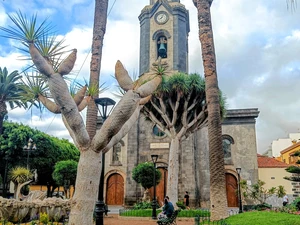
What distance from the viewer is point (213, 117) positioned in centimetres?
1190

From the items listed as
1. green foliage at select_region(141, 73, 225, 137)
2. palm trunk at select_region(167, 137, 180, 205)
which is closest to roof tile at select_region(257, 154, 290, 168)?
green foliage at select_region(141, 73, 225, 137)

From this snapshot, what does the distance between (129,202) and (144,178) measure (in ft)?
17.6

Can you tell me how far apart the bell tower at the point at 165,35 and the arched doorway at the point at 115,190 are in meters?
9.18

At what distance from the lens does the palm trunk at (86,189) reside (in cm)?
530

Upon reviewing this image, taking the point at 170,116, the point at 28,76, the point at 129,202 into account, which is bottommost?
the point at 129,202

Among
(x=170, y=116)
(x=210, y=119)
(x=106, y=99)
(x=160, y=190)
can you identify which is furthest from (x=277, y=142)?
(x=106, y=99)

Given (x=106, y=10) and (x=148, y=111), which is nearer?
(x=106, y=10)

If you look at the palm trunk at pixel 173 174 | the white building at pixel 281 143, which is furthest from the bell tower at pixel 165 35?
the white building at pixel 281 143

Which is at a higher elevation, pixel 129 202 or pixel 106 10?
pixel 106 10

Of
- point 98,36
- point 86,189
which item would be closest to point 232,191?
point 98,36

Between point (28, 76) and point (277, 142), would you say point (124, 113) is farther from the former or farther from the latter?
point (277, 142)

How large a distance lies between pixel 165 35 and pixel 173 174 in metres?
13.5

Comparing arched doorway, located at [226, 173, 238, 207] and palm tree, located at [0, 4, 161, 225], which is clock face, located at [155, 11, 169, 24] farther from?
palm tree, located at [0, 4, 161, 225]

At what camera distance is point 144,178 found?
64.0 ft
